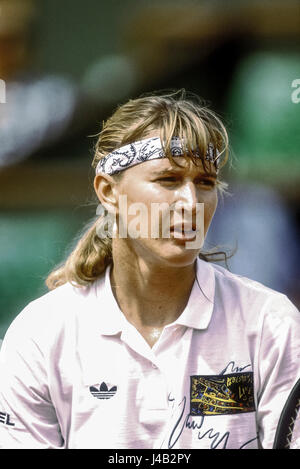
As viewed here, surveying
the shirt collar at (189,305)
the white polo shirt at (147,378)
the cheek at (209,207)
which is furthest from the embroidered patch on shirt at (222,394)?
the cheek at (209,207)

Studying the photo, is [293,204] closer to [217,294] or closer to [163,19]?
[217,294]

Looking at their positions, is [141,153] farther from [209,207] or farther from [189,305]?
[189,305]

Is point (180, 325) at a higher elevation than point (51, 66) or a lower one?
lower

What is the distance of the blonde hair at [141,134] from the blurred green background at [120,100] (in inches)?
2.5

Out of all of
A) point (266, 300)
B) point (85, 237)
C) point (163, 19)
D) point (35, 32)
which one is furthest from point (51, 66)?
point (266, 300)

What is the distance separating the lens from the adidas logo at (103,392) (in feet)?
5.52

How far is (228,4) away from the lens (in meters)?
1.91

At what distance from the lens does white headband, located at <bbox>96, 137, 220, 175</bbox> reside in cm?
163

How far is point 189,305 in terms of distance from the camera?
175 cm

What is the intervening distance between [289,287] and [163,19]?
99 centimetres
